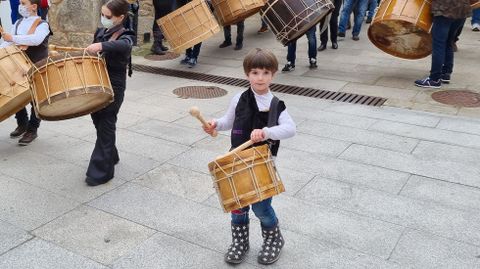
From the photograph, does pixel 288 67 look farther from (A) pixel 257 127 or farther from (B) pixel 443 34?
(A) pixel 257 127

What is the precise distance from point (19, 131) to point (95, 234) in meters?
2.34

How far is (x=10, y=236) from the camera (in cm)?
335

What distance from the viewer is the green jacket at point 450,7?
20.5 ft

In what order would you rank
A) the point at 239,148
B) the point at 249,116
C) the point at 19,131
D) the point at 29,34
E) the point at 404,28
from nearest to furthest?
the point at 239,148 < the point at 249,116 < the point at 29,34 < the point at 19,131 < the point at 404,28

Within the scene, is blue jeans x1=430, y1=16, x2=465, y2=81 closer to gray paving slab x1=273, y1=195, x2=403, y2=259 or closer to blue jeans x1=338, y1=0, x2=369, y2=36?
blue jeans x1=338, y1=0, x2=369, y2=36

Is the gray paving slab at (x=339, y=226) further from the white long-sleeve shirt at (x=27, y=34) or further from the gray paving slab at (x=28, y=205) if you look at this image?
the white long-sleeve shirt at (x=27, y=34)

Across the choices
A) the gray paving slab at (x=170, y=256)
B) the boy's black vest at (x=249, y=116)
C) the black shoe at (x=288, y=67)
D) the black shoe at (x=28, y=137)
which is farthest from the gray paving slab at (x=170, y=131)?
the black shoe at (x=288, y=67)

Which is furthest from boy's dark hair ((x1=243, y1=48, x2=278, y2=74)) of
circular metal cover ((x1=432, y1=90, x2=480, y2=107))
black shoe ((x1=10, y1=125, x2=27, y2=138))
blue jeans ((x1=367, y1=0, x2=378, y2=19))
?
blue jeans ((x1=367, y1=0, x2=378, y2=19))

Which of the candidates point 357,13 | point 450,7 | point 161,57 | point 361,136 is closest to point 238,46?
point 161,57

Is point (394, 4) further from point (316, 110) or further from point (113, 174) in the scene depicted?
point (113, 174)

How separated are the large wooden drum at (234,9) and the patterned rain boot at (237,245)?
4659 mm

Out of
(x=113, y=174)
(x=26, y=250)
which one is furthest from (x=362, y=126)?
(x=26, y=250)

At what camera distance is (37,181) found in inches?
165

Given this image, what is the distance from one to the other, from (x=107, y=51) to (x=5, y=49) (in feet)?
3.39
